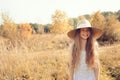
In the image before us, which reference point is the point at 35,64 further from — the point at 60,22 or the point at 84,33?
the point at 60,22

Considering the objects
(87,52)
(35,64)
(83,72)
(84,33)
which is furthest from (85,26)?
(35,64)

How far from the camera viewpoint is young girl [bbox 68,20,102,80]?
14.8 ft

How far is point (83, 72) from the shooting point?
4.50m

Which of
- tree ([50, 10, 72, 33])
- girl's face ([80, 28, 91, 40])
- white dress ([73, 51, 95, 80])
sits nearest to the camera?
white dress ([73, 51, 95, 80])

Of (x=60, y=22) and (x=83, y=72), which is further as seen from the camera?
(x=60, y=22)

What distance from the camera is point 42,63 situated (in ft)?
27.4

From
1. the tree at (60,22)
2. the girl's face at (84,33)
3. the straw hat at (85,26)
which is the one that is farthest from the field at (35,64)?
the tree at (60,22)

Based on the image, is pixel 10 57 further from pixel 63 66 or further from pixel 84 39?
pixel 84 39

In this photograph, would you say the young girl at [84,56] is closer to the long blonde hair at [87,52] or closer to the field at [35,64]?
the long blonde hair at [87,52]

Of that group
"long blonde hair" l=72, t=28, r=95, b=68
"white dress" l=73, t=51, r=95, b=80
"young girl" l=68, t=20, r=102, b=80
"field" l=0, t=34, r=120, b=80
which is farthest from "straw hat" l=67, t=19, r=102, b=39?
"field" l=0, t=34, r=120, b=80

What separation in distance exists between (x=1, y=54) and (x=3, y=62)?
0.29m

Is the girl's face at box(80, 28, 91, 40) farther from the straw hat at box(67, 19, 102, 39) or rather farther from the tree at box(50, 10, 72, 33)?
the tree at box(50, 10, 72, 33)

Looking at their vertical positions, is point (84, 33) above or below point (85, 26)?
below

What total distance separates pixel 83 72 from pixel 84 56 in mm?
246
